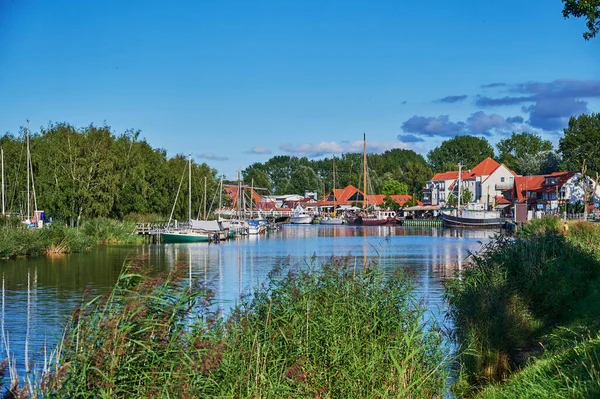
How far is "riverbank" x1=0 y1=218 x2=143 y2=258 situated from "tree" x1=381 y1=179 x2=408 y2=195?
396 feet

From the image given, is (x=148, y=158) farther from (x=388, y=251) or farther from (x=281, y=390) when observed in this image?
(x=281, y=390)

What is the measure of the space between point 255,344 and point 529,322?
1009 centimetres

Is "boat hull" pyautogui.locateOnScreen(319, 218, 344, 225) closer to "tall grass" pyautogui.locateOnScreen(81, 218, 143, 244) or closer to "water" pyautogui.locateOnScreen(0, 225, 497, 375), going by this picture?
"tall grass" pyautogui.locateOnScreen(81, 218, 143, 244)

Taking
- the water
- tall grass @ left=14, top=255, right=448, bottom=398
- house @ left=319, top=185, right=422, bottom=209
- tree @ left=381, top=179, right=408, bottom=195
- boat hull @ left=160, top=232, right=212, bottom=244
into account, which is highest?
tree @ left=381, top=179, right=408, bottom=195

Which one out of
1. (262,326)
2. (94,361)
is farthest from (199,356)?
(262,326)

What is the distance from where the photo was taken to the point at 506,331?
17266 mm

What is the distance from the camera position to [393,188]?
183 meters

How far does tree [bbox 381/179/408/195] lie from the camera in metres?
183

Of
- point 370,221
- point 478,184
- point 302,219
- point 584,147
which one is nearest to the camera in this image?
point 584,147

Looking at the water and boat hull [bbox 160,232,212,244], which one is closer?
the water

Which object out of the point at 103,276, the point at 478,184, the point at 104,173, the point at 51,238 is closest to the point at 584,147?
the point at 478,184

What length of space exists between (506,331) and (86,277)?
2565 centimetres

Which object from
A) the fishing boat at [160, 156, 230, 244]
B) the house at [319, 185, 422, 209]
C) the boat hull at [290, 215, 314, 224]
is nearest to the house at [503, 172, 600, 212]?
the house at [319, 185, 422, 209]

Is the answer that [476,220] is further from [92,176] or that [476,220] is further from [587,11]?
[587,11]
